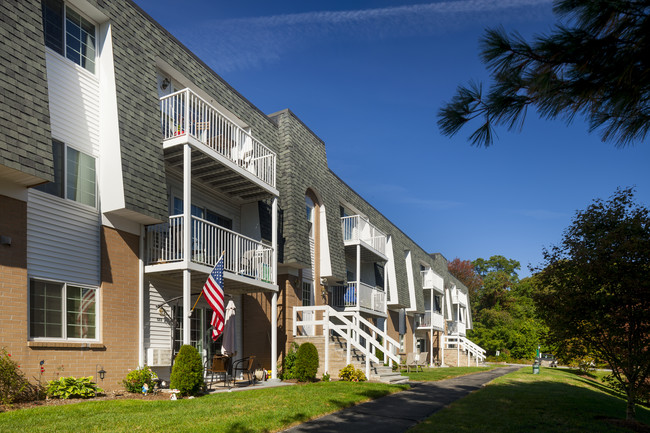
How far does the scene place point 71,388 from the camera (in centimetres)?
1038

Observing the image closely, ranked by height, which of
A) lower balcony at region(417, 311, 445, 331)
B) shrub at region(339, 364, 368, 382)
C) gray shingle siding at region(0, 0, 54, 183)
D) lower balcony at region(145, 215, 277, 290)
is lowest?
lower balcony at region(417, 311, 445, 331)

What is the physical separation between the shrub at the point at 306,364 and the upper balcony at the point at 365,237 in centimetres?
902

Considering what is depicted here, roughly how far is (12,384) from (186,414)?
3136 mm

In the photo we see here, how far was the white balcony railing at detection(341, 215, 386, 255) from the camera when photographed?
25711 millimetres

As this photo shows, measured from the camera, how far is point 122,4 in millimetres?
12930

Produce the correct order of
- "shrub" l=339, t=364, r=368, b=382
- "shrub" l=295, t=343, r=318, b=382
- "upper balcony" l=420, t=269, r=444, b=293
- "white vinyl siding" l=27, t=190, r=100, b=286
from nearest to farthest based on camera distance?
"white vinyl siding" l=27, t=190, r=100, b=286, "shrub" l=339, t=364, r=368, b=382, "shrub" l=295, t=343, r=318, b=382, "upper balcony" l=420, t=269, r=444, b=293

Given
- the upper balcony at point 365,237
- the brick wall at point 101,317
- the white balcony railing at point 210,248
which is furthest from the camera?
the upper balcony at point 365,237

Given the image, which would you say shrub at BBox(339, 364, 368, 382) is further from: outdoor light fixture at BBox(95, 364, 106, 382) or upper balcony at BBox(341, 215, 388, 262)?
upper balcony at BBox(341, 215, 388, 262)

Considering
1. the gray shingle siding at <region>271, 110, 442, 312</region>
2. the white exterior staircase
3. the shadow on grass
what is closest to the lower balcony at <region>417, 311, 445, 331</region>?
the gray shingle siding at <region>271, 110, 442, 312</region>

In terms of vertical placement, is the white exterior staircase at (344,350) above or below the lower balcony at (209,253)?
below

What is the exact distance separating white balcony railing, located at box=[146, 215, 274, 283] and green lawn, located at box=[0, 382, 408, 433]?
3.74 metres

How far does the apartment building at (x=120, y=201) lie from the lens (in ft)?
33.3

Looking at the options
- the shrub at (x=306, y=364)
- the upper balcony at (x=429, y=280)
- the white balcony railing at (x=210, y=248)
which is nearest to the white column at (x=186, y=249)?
the white balcony railing at (x=210, y=248)

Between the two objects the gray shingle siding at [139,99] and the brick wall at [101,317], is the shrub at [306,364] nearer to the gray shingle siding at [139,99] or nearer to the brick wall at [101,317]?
the brick wall at [101,317]
